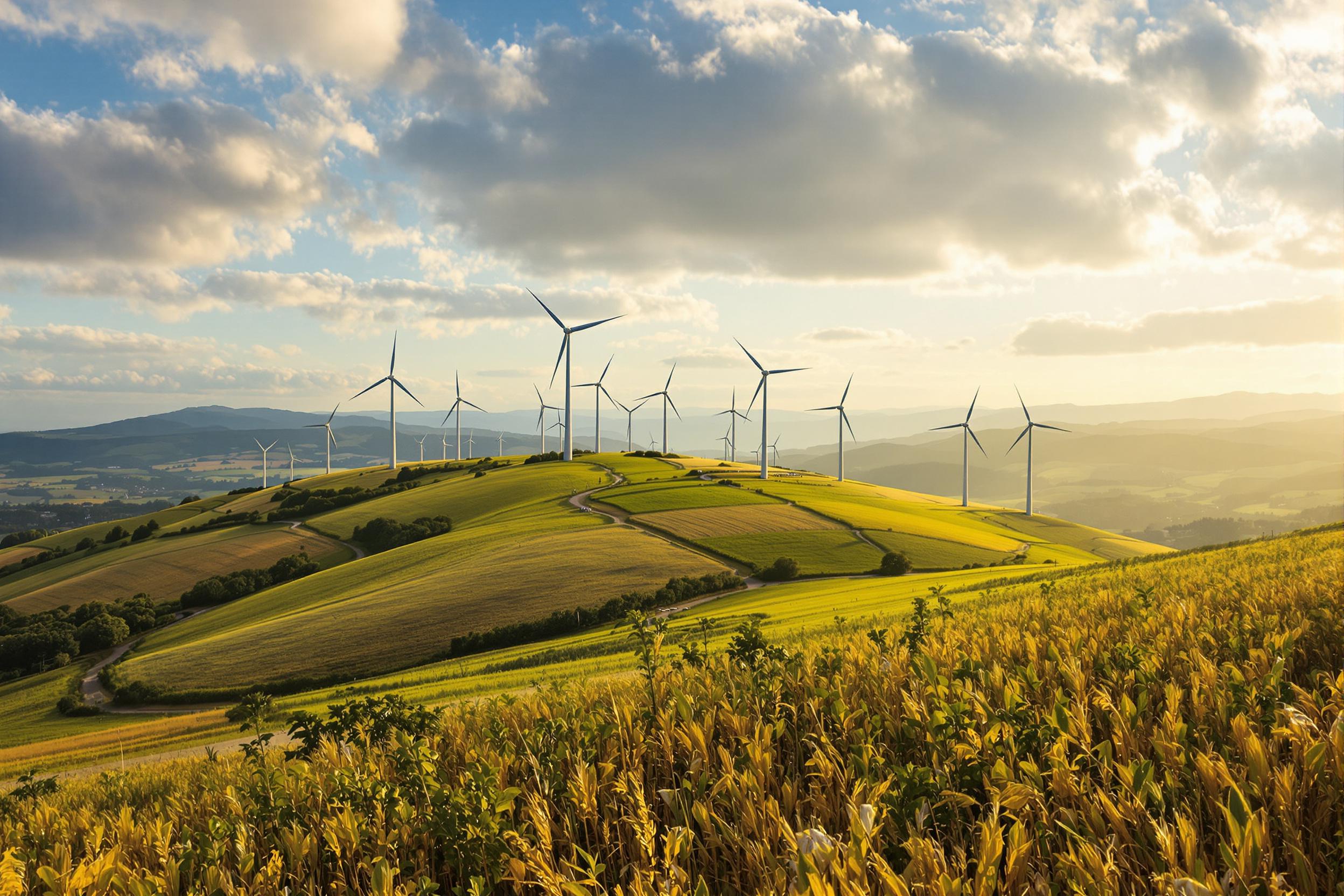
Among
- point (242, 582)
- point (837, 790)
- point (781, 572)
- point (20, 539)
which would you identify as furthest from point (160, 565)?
point (837, 790)

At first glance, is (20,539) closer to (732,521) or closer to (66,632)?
(66,632)

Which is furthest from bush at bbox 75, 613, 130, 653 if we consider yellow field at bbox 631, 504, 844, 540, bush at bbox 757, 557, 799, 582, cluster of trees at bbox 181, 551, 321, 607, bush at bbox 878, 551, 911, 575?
bush at bbox 878, 551, 911, 575

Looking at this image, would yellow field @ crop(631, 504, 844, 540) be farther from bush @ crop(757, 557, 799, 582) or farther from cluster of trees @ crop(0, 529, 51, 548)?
cluster of trees @ crop(0, 529, 51, 548)

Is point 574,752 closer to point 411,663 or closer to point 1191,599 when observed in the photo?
point 1191,599

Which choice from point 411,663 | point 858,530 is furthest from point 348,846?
point 858,530

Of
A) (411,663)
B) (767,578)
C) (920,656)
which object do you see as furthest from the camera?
(767,578)

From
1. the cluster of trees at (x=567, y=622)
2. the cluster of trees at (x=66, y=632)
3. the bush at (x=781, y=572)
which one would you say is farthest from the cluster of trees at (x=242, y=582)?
the bush at (x=781, y=572)
